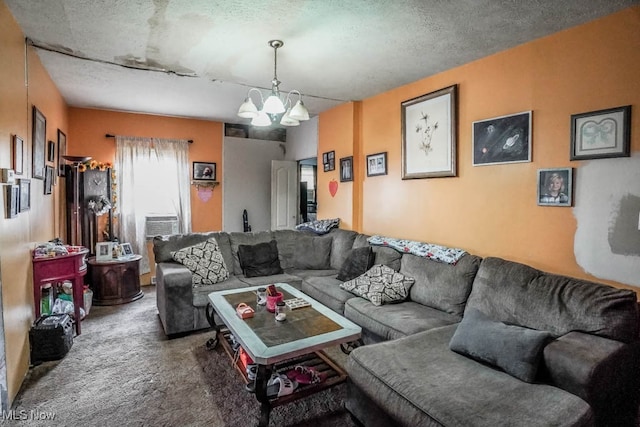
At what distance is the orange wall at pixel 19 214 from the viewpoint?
6.88 ft

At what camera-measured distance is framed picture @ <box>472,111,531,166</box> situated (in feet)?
8.37

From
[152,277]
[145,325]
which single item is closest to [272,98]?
[145,325]

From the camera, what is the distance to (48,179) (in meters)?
3.36

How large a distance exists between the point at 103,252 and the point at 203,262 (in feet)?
5.04

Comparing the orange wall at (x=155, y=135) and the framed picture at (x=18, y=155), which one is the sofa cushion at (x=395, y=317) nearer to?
the framed picture at (x=18, y=155)

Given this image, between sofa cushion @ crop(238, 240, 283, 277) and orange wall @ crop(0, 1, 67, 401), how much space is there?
1.81 meters

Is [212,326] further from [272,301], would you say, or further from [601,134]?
[601,134]

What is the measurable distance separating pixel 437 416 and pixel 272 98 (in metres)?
2.21

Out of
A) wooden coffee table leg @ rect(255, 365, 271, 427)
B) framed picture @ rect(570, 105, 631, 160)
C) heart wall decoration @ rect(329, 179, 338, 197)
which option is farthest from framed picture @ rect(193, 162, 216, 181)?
framed picture @ rect(570, 105, 631, 160)

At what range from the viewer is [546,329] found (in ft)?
6.32

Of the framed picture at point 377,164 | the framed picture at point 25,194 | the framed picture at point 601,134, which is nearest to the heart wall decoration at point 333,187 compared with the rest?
the framed picture at point 377,164

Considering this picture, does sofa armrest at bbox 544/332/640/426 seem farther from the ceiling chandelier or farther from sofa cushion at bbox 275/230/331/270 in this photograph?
sofa cushion at bbox 275/230/331/270

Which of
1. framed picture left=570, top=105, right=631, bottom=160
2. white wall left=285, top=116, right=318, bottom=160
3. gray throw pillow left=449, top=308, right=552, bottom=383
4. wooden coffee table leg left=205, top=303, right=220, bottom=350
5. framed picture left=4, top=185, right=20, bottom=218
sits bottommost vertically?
wooden coffee table leg left=205, top=303, right=220, bottom=350

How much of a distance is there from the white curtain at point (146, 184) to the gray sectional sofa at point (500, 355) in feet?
11.9
